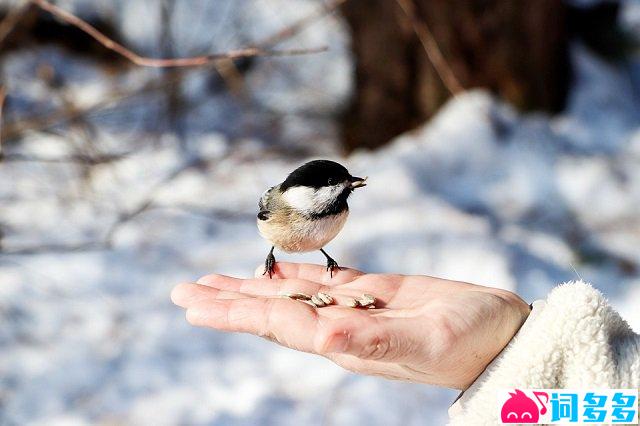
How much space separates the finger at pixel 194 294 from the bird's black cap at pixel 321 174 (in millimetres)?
244

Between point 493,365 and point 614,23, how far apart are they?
11.8 ft

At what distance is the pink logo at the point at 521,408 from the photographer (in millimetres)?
1086

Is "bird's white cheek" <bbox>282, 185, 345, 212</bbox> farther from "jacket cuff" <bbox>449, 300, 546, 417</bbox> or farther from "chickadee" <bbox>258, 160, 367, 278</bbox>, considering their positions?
"jacket cuff" <bbox>449, 300, 546, 417</bbox>

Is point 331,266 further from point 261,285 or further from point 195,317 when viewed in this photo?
point 195,317

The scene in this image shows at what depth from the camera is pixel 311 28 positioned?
527 cm

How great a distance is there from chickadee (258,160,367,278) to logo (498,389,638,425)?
43 centimetres

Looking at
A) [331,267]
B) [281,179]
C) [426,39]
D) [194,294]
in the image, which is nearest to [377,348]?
[194,294]

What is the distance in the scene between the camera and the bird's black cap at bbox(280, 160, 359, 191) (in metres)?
1.22

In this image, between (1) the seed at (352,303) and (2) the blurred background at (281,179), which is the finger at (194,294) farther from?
(2) the blurred background at (281,179)

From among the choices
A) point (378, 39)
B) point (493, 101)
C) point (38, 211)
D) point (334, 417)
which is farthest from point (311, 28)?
point (334, 417)

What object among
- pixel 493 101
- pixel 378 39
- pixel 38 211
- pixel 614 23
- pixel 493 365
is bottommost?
pixel 493 365

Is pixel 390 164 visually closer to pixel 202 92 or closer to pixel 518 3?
pixel 518 3

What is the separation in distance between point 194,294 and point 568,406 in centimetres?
67

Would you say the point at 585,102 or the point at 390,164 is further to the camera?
the point at 585,102
